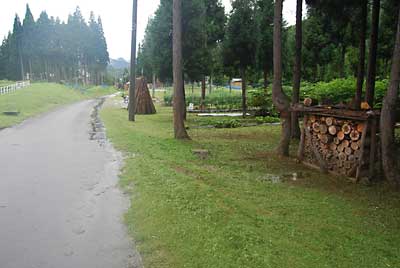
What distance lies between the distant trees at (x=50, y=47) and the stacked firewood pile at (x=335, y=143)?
2531 inches

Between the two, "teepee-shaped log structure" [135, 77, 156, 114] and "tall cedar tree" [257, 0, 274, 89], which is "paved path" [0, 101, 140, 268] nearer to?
"teepee-shaped log structure" [135, 77, 156, 114]

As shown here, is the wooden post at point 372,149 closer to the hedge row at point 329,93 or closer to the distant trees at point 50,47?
the hedge row at point 329,93

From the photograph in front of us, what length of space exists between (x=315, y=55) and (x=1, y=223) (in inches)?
990

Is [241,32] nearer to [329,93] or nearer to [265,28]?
[265,28]

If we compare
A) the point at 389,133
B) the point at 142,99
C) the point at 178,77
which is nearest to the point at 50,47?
the point at 142,99

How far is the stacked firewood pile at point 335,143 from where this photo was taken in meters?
7.77

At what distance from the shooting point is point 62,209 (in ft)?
19.7

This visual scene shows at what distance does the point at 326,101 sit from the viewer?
33.7ft

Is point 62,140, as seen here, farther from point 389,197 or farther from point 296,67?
point 389,197

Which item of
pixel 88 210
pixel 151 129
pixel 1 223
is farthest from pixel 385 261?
pixel 151 129

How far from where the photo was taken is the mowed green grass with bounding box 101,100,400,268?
4.16 meters

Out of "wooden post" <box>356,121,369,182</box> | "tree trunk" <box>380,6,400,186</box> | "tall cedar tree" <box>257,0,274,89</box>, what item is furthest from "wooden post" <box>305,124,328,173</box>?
"tall cedar tree" <box>257,0,274,89</box>

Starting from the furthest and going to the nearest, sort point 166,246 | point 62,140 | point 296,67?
point 62,140 < point 296,67 < point 166,246

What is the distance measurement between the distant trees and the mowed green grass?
63.5 metres
